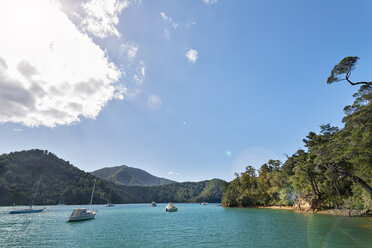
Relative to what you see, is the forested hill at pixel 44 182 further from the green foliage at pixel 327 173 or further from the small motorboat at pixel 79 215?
the green foliage at pixel 327 173

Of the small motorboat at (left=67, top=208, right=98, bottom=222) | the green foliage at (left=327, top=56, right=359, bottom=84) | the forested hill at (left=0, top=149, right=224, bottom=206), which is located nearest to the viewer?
the green foliage at (left=327, top=56, right=359, bottom=84)

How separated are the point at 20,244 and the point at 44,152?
21011cm

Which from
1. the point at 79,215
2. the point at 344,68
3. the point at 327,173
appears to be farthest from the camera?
the point at 79,215

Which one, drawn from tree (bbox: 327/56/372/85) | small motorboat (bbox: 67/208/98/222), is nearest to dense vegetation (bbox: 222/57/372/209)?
tree (bbox: 327/56/372/85)

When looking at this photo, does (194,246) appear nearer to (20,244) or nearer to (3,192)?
(20,244)

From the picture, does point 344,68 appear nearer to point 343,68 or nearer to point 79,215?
point 343,68

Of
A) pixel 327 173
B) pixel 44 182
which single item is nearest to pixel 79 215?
pixel 327 173

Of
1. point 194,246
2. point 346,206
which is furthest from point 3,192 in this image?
point 346,206

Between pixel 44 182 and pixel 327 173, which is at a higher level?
pixel 44 182

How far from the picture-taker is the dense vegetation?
1998cm

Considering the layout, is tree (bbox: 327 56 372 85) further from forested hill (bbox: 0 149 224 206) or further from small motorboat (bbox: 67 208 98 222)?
forested hill (bbox: 0 149 224 206)

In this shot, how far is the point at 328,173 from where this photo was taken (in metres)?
29.8

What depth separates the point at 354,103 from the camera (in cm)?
2233

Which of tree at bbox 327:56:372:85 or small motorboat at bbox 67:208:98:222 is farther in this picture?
small motorboat at bbox 67:208:98:222
